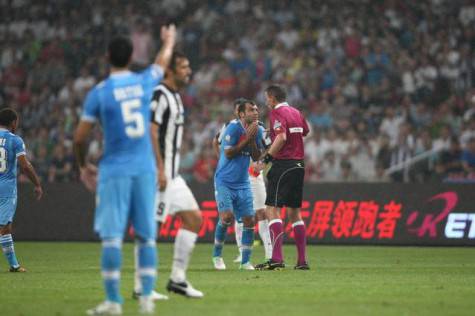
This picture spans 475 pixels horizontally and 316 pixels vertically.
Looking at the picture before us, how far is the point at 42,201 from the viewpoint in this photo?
83.5ft

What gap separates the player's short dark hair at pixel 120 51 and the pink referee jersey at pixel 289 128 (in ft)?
20.5

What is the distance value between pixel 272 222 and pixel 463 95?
12.7 metres

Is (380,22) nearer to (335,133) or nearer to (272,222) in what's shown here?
(335,133)

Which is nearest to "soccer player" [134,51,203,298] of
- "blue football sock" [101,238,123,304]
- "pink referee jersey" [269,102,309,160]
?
"blue football sock" [101,238,123,304]

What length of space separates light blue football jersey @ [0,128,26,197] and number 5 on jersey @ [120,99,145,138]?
678 centimetres

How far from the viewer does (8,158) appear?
52.7 ft

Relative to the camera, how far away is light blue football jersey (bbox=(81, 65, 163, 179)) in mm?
9547

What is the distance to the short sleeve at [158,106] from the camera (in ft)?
35.8

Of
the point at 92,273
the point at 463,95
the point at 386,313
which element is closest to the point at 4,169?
the point at 92,273

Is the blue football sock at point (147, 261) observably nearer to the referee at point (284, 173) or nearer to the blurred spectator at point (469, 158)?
the referee at point (284, 173)

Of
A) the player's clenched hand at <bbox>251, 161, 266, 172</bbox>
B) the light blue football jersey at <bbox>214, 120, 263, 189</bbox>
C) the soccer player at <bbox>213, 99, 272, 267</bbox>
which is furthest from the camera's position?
Answer: the soccer player at <bbox>213, 99, 272, 267</bbox>

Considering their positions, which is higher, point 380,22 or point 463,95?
point 380,22

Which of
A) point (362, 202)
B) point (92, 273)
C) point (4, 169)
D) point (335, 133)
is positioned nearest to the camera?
point (92, 273)

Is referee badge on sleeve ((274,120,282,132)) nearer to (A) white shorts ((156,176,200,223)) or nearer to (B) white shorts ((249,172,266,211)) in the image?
(B) white shorts ((249,172,266,211))
